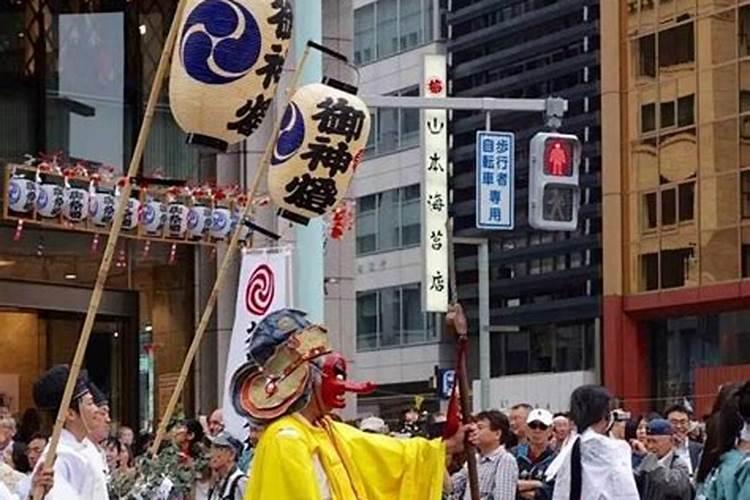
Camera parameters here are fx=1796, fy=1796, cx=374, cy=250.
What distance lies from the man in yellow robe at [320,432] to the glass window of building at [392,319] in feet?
143

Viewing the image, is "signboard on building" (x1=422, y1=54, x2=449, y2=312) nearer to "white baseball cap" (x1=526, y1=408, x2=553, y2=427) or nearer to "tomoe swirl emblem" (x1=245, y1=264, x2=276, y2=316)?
"tomoe swirl emblem" (x1=245, y1=264, x2=276, y2=316)

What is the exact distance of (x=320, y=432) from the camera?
7172mm

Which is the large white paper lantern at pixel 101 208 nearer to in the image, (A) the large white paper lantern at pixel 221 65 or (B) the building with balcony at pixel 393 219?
(A) the large white paper lantern at pixel 221 65

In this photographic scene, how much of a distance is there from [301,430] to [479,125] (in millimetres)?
39374

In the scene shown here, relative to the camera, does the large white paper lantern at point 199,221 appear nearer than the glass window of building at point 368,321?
Yes

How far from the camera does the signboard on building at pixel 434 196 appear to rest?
1220 inches

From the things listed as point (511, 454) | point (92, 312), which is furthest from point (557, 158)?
point (92, 312)

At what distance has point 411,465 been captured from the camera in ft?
23.6

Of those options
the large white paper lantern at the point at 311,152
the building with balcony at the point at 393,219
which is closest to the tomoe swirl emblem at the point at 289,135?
the large white paper lantern at the point at 311,152

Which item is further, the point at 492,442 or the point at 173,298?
the point at 173,298

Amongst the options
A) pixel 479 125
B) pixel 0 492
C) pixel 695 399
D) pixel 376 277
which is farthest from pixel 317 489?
pixel 376 277

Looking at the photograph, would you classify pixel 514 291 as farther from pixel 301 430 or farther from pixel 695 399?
pixel 301 430

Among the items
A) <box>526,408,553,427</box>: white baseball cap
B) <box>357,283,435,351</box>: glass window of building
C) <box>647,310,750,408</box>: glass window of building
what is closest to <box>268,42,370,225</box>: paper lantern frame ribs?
<box>526,408,553,427</box>: white baseball cap

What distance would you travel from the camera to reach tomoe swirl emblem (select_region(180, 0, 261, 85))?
10344 millimetres
